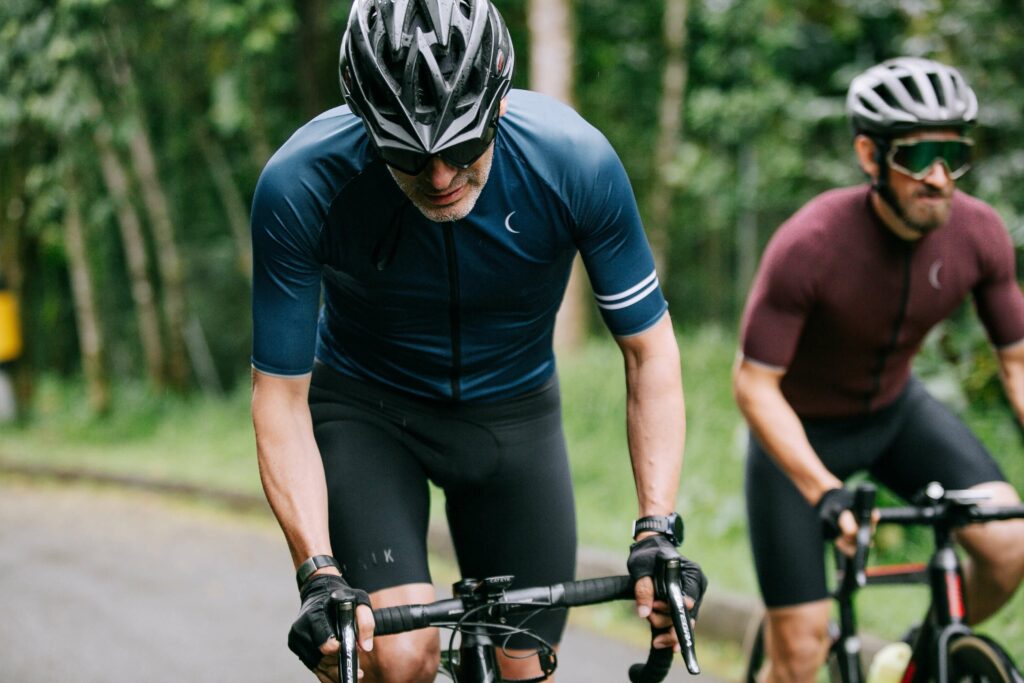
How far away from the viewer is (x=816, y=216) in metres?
3.93

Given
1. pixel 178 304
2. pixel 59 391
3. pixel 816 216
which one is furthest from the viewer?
pixel 59 391

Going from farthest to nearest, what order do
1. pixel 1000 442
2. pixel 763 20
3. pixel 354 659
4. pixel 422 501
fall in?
1. pixel 763 20
2. pixel 1000 442
3. pixel 422 501
4. pixel 354 659

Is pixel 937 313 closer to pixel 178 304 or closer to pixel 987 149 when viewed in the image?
pixel 987 149

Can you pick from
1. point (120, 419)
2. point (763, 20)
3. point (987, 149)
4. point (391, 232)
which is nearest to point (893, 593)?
point (987, 149)

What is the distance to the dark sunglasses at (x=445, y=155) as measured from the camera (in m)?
2.39

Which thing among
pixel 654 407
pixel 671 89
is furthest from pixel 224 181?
pixel 654 407

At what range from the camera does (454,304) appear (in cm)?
288

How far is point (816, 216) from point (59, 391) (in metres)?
15.9

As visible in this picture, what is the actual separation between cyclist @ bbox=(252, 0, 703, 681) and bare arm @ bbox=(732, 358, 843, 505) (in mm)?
882

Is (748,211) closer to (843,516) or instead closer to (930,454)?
(930,454)

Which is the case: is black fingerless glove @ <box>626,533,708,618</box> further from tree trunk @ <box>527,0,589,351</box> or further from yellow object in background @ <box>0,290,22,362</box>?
yellow object in background @ <box>0,290,22,362</box>

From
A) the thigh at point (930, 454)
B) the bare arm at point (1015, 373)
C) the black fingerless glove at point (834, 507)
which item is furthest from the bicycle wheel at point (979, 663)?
the bare arm at point (1015, 373)

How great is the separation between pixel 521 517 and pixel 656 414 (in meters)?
0.52

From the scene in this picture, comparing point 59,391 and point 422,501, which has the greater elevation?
point 422,501
